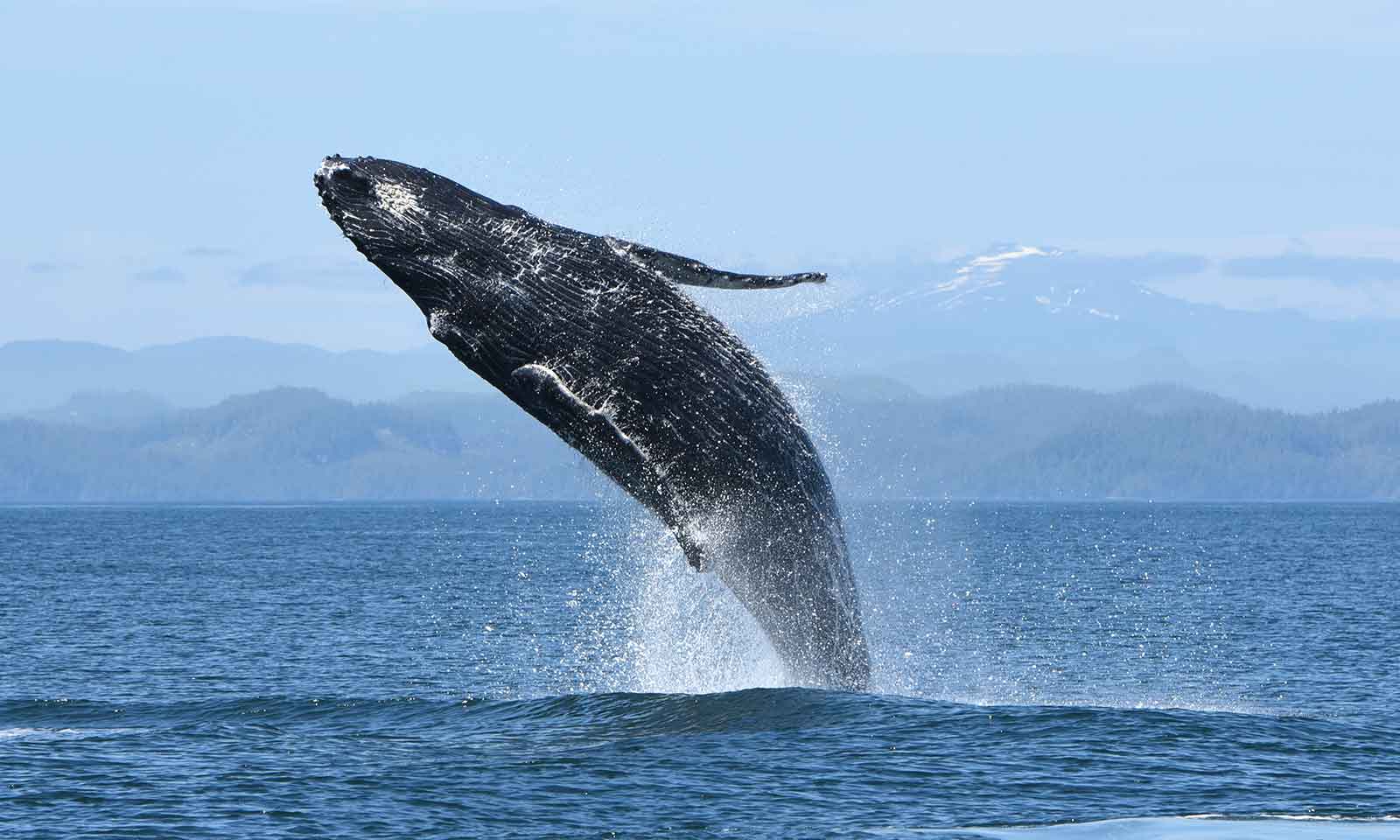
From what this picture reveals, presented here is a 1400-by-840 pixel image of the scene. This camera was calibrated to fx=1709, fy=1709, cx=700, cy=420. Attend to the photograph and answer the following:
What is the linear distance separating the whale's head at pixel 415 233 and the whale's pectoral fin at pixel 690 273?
116cm

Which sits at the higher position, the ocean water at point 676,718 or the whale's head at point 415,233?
the whale's head at point 415,233

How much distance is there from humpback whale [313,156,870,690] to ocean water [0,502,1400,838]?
4157mm

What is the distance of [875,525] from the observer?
167875 millimetres

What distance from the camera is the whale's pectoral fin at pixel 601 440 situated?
1739 centimetres

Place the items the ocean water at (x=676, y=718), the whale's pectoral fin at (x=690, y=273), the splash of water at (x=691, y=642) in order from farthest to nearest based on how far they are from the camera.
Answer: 1. the splash of water at (x=691, y=642)
2. the ocean water at (x=676, y=718)
3. the whale's pectoral fin at (x=690, y=273)

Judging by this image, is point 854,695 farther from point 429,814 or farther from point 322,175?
point 322,175

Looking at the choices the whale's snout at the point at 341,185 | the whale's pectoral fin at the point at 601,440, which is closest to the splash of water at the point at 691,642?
the whale's pectoral fin at the point at 601,440

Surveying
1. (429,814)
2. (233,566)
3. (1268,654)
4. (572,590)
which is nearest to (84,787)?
(429,814)

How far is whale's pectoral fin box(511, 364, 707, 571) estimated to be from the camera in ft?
57.1

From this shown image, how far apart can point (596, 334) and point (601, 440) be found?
1.11 metres

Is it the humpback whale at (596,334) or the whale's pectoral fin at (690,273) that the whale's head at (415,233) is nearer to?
the humpback whale at (596,334)

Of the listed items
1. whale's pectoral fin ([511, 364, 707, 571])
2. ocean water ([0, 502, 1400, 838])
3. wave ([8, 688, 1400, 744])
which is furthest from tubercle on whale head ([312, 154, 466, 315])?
wave ([8, 688, 1400, 744])

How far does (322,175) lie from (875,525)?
499 ft

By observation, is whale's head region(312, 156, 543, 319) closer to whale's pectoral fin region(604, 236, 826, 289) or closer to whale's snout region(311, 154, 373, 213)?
whale's snout region(311, 154, 373, 213)
